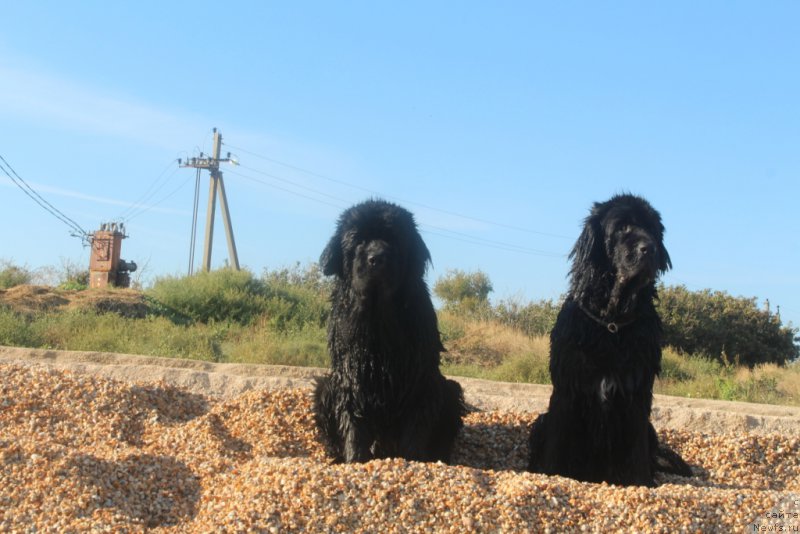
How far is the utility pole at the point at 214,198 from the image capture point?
115 ft

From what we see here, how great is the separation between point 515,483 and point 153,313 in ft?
44.4

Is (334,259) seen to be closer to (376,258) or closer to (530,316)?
(376,258)

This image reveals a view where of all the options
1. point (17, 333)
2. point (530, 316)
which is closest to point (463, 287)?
point (530, 316)

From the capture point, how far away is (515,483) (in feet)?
14.6

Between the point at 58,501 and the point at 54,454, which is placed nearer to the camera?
the point at 58,501

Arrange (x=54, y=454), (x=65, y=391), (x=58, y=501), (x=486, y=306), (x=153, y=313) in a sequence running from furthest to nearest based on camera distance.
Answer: (x=486, y=306) < (x=153, y=313) < (x=65, y=391) < (x=54, y=454) < (x=58, y=501)

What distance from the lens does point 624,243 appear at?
5.33 meters

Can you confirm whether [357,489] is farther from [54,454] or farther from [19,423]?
[19,423]

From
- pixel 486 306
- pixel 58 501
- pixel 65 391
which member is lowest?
pixel 58 501

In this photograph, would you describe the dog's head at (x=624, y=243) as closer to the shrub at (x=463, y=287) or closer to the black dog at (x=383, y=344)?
the black dog at (x=383, y=344)

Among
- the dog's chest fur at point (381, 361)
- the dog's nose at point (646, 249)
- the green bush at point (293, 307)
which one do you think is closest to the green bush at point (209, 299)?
the green bush at point (293, 307)

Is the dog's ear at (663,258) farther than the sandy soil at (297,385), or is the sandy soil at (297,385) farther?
the sandy soil at (297,385)

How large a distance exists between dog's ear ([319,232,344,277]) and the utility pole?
2878 centimetres

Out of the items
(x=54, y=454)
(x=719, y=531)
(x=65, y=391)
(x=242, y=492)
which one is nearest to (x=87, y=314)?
(x=65, y=391)
